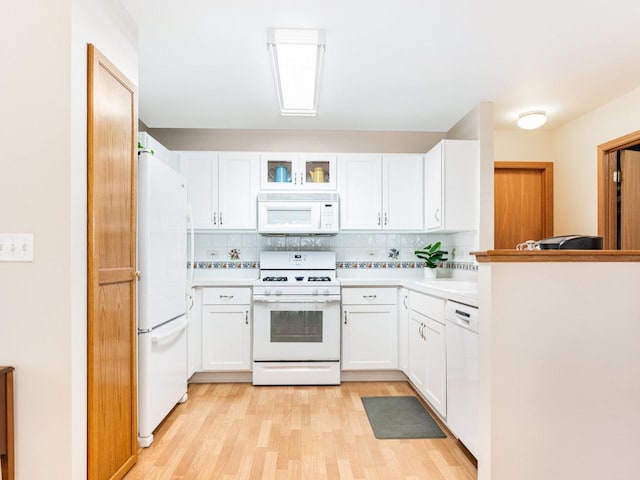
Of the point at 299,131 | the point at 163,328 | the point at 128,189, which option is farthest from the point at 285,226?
the point at 128,189

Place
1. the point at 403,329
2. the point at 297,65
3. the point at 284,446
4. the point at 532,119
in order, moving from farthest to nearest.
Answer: the point at 403,329, the point at 532,119, the point at 297,65, the point at 284,446

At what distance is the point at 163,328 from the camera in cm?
272

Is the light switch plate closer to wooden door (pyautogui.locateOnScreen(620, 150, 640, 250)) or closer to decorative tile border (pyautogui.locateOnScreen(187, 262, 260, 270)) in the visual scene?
decorative tile border (pyautogui.locateOnScreen(187, 262, 260, 270))

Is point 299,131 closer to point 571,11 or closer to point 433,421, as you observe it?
point 571,11

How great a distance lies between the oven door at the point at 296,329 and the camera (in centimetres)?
367

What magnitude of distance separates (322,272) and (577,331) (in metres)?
2.59

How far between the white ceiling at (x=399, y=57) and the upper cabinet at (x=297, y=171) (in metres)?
0.34

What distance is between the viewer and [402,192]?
408 centimetres

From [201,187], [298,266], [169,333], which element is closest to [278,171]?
[201,187]

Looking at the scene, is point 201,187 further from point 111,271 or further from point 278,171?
point 111,271

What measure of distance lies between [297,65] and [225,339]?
7.72ft

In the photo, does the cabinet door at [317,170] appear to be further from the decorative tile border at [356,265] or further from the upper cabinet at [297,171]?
→ the decorative tile border at [356,265]

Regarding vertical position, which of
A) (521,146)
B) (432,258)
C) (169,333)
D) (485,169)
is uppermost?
(521,146)

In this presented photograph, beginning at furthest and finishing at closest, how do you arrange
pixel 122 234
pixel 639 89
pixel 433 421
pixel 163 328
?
1. pixel 639 89
2. pixel 433 421
3. pixel 163 328
4. pixel 122 234
